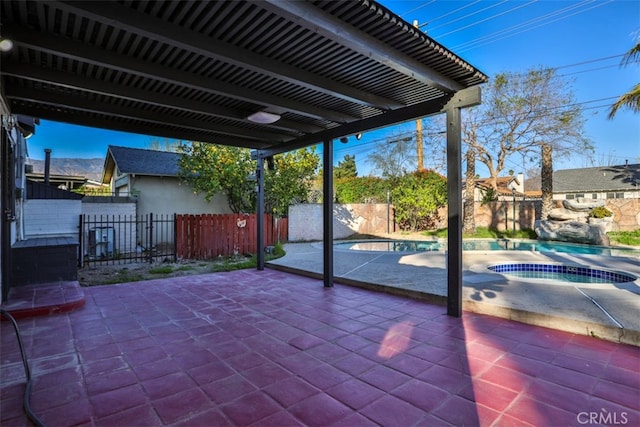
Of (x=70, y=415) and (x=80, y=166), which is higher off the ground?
(x=80, y=166)

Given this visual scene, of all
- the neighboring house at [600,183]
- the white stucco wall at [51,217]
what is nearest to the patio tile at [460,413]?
the white stucco wall at [51,217]

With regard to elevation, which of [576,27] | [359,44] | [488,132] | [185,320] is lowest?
[185,320]

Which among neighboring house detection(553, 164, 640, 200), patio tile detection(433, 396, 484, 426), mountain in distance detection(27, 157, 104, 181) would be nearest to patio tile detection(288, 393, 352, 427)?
patio tile detection(433, 396, 484, 426)

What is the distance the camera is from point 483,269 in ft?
19.8

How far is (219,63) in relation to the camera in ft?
9.88

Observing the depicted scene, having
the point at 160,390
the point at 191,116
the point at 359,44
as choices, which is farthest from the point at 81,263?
the point at 359,44

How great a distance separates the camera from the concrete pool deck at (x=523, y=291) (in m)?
3.02

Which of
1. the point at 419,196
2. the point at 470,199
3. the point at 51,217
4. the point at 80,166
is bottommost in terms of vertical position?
the point at 51,217

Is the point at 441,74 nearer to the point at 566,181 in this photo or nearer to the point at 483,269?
the point at 483,269

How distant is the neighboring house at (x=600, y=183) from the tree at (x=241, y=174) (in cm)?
2073

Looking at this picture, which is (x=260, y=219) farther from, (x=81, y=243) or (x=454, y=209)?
(x=81, y=243)

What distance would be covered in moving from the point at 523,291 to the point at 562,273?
3.49 m

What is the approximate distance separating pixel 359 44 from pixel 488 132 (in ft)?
42.3

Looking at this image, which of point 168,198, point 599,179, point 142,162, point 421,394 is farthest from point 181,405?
point 599,179
